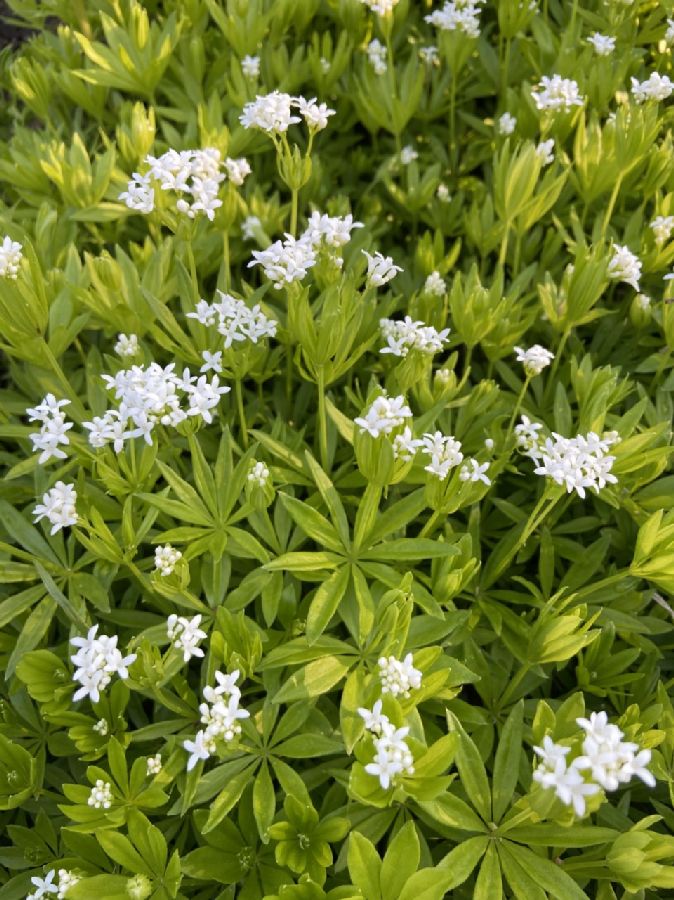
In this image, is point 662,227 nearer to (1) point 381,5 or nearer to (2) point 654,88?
(2) point 654,88

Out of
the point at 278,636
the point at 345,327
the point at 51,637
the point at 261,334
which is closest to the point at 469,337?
the point at 345,327

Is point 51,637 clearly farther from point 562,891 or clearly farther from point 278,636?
point 562,891

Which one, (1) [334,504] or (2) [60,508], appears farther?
(1) [334,504]

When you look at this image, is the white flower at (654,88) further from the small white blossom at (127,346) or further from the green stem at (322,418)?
the small white blossom at (127,346)

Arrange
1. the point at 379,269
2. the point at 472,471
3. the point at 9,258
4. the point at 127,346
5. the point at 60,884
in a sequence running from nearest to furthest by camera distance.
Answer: the point at 60,884
the point at 472,471
the point at 9,258
the point at 379,269
the point at 127,346

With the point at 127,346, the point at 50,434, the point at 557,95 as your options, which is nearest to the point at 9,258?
the point at 127,346

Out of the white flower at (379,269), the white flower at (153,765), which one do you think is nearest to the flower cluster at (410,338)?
the white flower at (379,269)

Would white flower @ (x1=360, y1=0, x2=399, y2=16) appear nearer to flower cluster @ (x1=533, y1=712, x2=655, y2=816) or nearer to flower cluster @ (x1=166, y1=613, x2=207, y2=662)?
flower cluster @ (x1=166, y1=613, x2=207, y2=662)

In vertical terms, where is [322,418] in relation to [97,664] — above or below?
above
